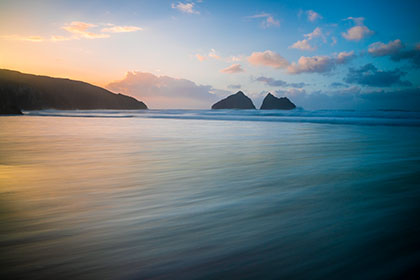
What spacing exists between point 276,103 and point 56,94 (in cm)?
13288

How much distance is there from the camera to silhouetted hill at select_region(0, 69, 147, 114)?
97.9 meters

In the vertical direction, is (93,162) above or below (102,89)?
below

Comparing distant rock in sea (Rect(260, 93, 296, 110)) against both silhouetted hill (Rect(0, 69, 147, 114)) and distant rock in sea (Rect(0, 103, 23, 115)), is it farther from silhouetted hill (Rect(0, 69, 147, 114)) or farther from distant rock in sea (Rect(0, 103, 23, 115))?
distant rock in sea (Rect(0, 103, 23, 115))

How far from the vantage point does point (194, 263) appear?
2002 millimetres

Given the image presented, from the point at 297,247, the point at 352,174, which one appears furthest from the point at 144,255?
the point at 352,174

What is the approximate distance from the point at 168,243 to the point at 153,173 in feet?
10.3

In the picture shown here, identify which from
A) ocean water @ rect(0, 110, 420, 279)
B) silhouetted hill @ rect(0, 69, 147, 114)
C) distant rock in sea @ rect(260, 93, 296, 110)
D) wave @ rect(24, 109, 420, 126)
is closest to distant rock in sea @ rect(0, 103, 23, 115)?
wave @ rect(24, 109, 420, 126)

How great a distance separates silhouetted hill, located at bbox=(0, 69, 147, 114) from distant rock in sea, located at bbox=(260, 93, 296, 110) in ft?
290

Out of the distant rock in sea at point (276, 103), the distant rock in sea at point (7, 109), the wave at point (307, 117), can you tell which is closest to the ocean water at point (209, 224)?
Result: the wave at point (307, 117)

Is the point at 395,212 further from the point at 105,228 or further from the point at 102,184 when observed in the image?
the point at 102,184

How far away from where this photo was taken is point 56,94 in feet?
405

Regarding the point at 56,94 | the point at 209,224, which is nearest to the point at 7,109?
the point at 209,224

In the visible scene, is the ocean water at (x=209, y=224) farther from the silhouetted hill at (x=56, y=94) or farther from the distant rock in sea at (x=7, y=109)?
the silhouetted hill at (x=56, y=94)

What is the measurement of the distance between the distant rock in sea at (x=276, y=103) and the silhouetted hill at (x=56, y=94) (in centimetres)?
8826
